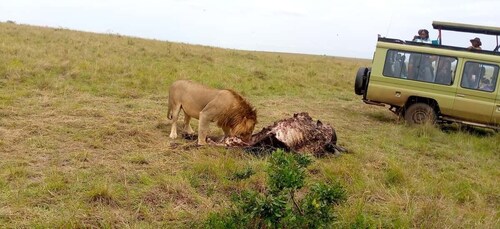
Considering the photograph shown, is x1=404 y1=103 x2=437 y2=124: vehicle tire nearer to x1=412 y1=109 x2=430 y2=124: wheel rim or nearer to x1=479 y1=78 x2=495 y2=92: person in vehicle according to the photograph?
x1=412 y1=109 x2=430 y2=124: wheel rim

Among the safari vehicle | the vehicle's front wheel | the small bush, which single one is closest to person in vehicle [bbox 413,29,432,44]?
the safari vehicle

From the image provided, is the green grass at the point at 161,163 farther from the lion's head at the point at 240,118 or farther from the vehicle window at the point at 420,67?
the vehicle window at the point at 420,67

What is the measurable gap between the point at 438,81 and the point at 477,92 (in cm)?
84

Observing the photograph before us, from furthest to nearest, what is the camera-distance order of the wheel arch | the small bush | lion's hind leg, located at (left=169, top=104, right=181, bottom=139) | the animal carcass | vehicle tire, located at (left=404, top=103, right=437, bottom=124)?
the wheel arch, vehicle tire, located at (left=404, top=103, right=437, bottom=124), lion's hind leg, located at (left=169, top=104, right=181, bottom=139), the animal carcass, the small bush

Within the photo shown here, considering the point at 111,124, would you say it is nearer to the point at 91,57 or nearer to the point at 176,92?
the point at 176,92

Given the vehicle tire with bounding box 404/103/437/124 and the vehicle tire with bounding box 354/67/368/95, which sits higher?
the vehicle tire with bounding box 354/67/368/95

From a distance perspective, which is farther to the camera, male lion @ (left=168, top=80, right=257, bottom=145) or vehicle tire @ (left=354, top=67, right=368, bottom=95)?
vehicle tire @ (left=354, top=67, right=368, bottom=95)

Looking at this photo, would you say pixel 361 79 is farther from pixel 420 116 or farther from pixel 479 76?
pixel 479 76

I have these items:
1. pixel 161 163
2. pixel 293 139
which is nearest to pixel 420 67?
pixel 293 139

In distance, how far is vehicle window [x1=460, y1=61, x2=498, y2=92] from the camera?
32.4 feet

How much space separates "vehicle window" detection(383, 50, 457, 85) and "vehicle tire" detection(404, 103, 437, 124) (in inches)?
23.9

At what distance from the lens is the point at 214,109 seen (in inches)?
287

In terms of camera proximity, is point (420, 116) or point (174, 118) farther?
point (420, 116)

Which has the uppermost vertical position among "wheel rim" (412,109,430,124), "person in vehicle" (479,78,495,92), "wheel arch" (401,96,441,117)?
"person in vehicle" (479,78,495,92)
